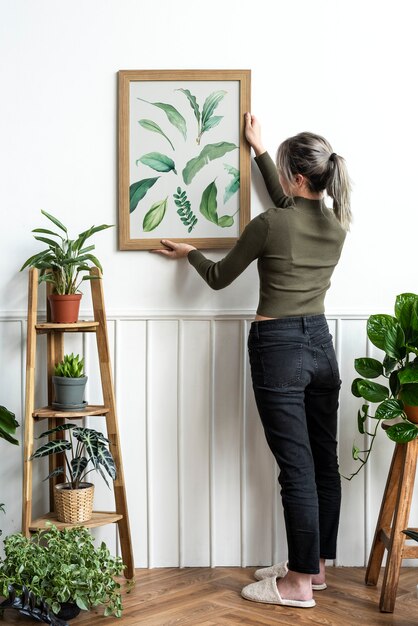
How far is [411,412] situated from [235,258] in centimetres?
75

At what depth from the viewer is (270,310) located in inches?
96.6

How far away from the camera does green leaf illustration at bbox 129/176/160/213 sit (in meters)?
2.79

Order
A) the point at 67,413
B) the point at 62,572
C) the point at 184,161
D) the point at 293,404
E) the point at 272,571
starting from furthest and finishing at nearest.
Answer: the point at 184,161 → the point at 272,571 → the point at 67,413 → the point at 293,404 → the point at 62,572

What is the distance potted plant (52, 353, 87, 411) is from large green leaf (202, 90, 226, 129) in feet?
3.24

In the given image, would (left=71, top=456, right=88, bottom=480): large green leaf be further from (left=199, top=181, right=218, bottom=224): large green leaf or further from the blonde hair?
the blonde hair

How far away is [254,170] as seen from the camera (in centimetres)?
282

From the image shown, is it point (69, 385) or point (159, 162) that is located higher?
point (159, 162)

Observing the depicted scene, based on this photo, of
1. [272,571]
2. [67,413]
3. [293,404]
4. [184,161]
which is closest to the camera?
[293,404]

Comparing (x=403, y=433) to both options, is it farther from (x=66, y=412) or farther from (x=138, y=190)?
(x=138, y=190)

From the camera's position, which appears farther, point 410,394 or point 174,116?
point 174,116

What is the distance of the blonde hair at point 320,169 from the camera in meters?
2.40

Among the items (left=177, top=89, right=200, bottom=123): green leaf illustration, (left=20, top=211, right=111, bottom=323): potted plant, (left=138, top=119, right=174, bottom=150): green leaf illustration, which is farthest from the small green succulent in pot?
(left=177, top=89, right=200, bottom=123): green leaf illustration

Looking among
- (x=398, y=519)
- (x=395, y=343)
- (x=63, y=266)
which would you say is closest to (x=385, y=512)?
(x=398, y=519)

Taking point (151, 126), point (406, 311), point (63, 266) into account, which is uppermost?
point (151, 126)
